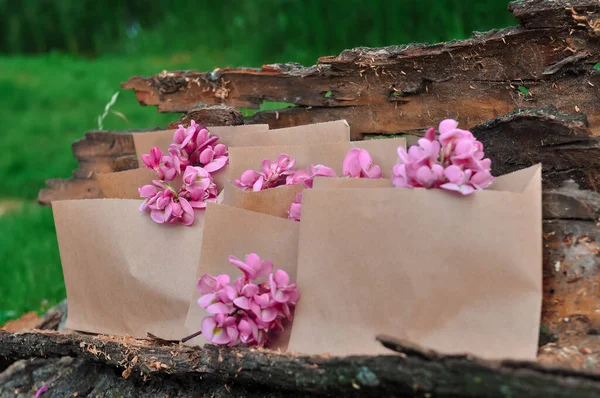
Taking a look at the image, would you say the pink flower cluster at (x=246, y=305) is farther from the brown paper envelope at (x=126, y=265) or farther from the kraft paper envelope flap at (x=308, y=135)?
the kraft paper envelope flap at (x=308, y=135)

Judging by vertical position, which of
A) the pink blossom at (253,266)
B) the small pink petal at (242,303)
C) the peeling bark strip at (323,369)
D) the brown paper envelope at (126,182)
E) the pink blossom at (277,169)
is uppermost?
the pink blossom at (277,169)

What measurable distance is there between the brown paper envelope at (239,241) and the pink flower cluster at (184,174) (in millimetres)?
200

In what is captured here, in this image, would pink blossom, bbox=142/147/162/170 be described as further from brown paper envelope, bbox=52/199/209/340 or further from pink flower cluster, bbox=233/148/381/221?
pink flower cluster, bbox=233/148/381/221

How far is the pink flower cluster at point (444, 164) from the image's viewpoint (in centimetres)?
129

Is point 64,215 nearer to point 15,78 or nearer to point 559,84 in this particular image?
point 559,84

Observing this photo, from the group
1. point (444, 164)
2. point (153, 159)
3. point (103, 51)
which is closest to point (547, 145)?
point (444, 164)

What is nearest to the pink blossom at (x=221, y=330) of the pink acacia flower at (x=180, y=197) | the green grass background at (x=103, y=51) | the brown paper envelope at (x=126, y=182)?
the pink acacia flower at (x=180, y=197)

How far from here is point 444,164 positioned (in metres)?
1.32

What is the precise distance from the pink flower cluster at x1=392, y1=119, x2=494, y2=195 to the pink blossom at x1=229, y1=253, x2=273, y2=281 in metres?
0.30

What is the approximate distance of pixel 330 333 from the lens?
4.42ft

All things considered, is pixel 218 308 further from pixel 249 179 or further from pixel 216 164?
pixel 216 164

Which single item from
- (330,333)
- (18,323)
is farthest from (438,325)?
(18,323)

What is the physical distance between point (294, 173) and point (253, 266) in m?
0.33

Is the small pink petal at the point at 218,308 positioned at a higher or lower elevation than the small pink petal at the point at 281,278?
lower
